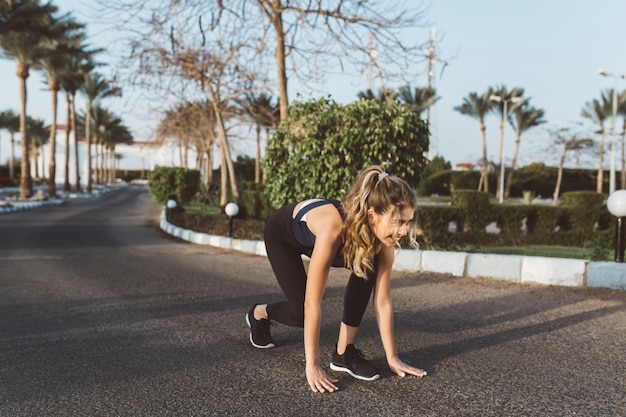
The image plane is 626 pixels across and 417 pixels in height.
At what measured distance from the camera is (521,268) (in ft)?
21.8

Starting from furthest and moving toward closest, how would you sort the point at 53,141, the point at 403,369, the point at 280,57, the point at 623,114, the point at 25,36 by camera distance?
the point at 623,114 → the point at 53,141 → the point at 25,36 → the point at 280,57 → the point at 403,369

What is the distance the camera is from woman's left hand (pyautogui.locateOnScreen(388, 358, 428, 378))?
3.14 meters

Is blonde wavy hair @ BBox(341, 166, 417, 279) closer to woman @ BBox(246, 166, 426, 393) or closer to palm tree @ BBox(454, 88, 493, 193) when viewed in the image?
woman @ BBox(246, 166, 426, 393)

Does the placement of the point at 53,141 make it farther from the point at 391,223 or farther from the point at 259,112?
the point at 391,223

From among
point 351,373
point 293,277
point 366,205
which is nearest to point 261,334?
point 293,277

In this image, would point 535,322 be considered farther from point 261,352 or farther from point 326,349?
point 261,352

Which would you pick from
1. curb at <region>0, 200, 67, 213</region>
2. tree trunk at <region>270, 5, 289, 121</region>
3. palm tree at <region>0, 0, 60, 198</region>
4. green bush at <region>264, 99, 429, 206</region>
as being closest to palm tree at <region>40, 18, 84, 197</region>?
palm tree at <region>0, 0, 60, 198</region>

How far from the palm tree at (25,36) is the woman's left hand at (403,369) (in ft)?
91.9

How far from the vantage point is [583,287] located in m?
6.23

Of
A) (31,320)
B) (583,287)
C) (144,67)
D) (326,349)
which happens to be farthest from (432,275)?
(144,67)

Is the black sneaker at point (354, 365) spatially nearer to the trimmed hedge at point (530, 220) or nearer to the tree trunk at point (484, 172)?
the trimmed hedge at point (530, 220)

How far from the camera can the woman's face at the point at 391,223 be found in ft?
9.25

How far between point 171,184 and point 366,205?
18143mm

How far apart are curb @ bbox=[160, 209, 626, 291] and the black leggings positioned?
3910 millimetres
